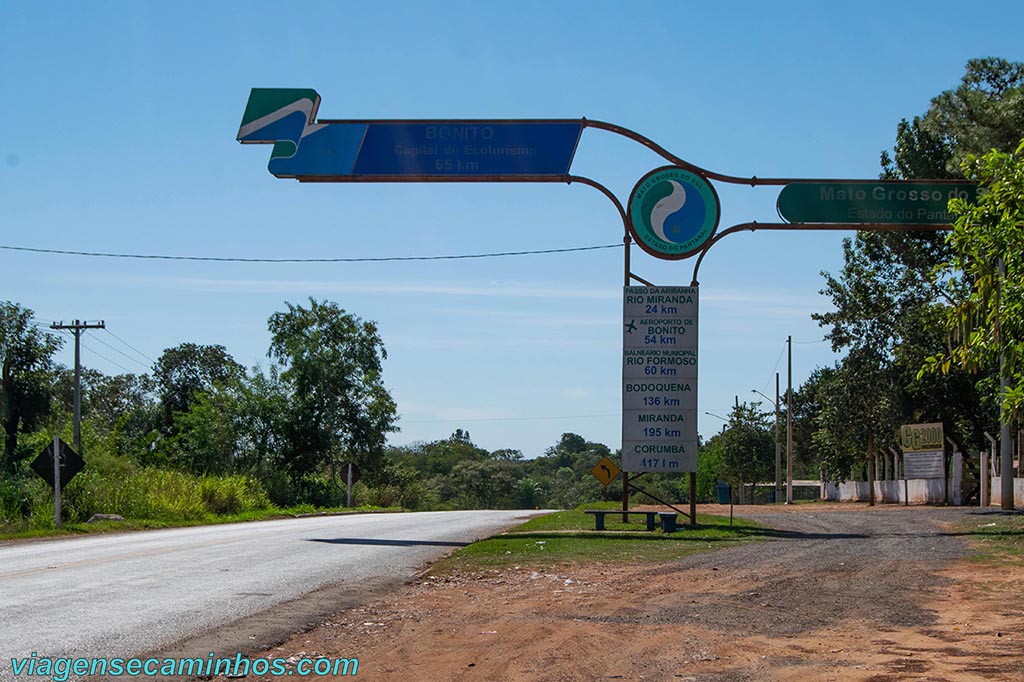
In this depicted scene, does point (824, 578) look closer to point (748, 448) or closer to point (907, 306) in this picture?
point (907, 306)

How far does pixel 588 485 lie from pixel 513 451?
66.7 metres

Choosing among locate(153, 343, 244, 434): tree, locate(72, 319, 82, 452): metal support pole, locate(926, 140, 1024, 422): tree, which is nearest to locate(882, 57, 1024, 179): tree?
locate(926, 140, 1024, 422): tree

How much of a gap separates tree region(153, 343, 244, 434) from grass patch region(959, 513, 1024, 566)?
66.8 metres

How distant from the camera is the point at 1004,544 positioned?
676 inches

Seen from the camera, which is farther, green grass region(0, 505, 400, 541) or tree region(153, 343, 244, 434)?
tree region(153, 343, 244, 434)

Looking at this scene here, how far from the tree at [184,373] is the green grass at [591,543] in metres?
64.2

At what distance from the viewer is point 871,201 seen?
24.3 meters

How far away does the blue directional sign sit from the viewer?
2375cm

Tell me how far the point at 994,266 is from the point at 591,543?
410 inches

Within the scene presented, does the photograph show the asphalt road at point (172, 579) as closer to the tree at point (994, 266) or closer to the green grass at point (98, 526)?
the green grass at point (98, 526)

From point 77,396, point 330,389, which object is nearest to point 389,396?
point 330,389

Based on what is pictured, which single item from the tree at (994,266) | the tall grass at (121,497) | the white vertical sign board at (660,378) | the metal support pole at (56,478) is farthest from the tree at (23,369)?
the tree at (994,266)

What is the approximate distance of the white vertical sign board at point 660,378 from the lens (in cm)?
2252

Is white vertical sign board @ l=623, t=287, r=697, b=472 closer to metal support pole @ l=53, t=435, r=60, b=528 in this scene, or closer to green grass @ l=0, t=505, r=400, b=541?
green grass @ l=0, t=505, r=400, b=541
